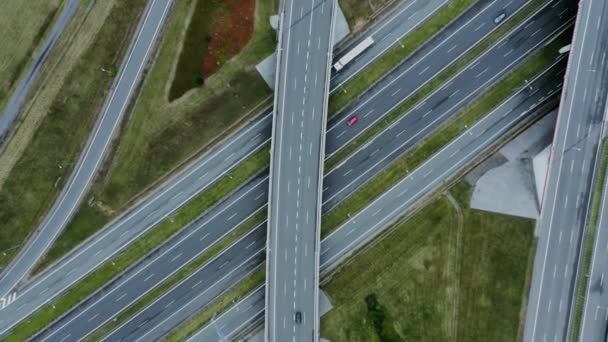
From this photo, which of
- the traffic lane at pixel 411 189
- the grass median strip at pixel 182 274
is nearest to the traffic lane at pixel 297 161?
the grass median strip at pixel 182 274

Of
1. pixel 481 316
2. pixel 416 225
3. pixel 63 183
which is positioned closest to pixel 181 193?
pixel 63 183

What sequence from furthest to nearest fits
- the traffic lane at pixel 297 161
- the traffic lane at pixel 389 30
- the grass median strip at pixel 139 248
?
1. the traffic lane at pixel 389 30
2. the grass median strip at pixel 139 248
3. the traffic lane at pixel 297 161

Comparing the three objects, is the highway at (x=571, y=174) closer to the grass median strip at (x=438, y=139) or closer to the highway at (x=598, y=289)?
the highway at (x=598, y=289)

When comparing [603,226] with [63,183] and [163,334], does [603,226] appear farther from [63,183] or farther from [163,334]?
[63,183]

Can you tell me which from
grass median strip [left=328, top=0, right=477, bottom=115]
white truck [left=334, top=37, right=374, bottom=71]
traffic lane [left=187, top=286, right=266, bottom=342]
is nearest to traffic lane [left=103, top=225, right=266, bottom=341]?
traffic lane [left=187, top=286, right=266, bottom=342]

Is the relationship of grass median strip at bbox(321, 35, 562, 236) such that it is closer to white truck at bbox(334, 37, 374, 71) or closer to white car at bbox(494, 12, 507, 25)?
white car at bbox(494, 12, 507, 25)

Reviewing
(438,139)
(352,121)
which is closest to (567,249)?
(438,139)
